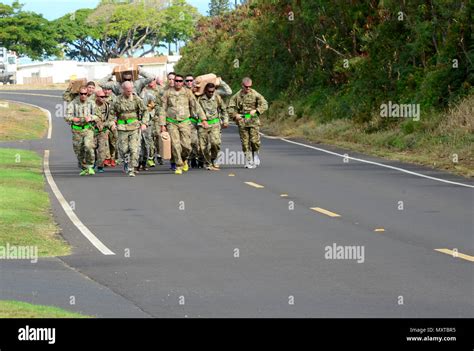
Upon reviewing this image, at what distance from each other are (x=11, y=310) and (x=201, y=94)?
59.3ft

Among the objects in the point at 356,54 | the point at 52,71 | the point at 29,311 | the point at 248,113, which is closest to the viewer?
the point at 29,311

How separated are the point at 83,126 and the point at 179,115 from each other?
2.19 meters

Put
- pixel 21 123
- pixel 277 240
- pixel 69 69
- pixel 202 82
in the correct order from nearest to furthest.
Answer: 1. pixel 277 240
2. pixel 202 82
3. pixel 21 123
4. pixel 69 69

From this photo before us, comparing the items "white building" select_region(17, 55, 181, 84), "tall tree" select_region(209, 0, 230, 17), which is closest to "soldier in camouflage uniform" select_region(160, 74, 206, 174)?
"white building" select_region(17, 55, 181, 84)

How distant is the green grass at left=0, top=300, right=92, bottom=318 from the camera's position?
11.3 meters

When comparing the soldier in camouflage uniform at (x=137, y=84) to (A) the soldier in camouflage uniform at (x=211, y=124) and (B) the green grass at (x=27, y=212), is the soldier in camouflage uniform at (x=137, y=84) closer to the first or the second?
(A) the soldier in camouflage uniform at (x=211, y=124)

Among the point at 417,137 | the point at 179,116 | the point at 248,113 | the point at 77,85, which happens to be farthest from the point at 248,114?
the point at 417,137

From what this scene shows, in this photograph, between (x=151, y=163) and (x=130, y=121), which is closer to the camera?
(x=130, y=121)

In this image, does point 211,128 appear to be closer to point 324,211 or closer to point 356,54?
point 324,211

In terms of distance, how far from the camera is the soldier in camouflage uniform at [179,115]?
28.6 m

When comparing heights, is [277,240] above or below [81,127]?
below

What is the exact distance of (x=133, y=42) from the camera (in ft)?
506

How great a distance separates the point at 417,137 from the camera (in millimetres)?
33812

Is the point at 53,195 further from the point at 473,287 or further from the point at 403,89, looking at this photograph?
the point at 403,89
